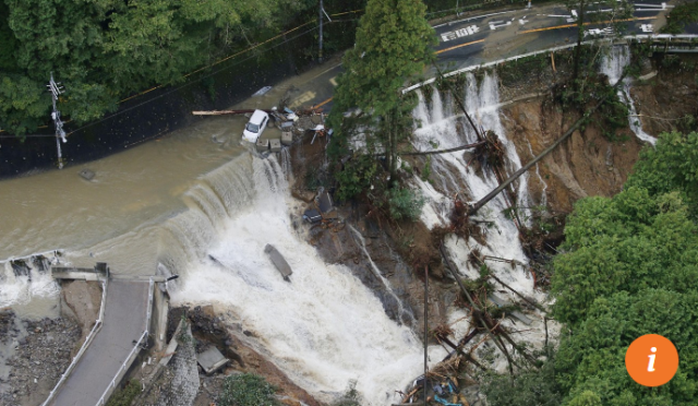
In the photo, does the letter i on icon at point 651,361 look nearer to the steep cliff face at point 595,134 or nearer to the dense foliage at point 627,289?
the dense foliage at point 627,289

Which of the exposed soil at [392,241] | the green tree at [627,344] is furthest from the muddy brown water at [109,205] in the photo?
the green tree at [627,344]

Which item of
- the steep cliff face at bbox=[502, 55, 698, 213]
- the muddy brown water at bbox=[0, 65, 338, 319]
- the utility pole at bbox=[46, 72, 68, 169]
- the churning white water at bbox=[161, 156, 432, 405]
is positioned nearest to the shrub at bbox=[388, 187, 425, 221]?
the churning white water at bbox=[161, 156, 432, 405]

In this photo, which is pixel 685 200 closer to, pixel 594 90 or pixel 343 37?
pixel 594 90

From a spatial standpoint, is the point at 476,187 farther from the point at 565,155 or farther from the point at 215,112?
the point at 215,112

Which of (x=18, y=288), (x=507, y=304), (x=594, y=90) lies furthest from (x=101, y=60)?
(x=594, y=90)

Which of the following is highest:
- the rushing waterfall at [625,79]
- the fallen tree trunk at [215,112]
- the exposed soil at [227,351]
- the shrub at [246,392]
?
the rushing waterfall at [625,79]

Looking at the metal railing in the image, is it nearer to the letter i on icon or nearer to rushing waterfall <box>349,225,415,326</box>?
rushing waterfall <box>349,225,415,326</box>
